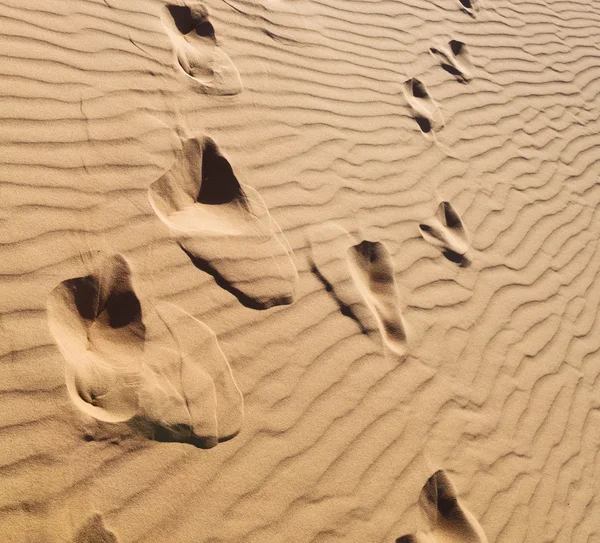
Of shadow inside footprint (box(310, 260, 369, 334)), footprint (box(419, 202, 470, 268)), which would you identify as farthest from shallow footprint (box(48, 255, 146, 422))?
footprint (box(419, 202, 470, 268))

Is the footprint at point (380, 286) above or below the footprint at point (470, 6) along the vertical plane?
below

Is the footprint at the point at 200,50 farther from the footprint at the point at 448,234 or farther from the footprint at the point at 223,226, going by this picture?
the footprint at the point at 448,234

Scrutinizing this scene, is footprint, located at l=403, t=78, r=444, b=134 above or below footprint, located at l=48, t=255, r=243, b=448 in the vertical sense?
above

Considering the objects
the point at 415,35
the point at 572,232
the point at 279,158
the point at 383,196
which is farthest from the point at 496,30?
the point at 279,158

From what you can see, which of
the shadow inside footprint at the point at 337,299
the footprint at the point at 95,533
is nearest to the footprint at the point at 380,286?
the shadow inside footprint at the point at 337,299

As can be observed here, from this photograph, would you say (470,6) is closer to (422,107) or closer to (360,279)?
(422,107)

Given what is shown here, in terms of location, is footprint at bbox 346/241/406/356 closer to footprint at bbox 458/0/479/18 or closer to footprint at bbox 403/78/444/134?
footprint at bbox 403/78/444/134
